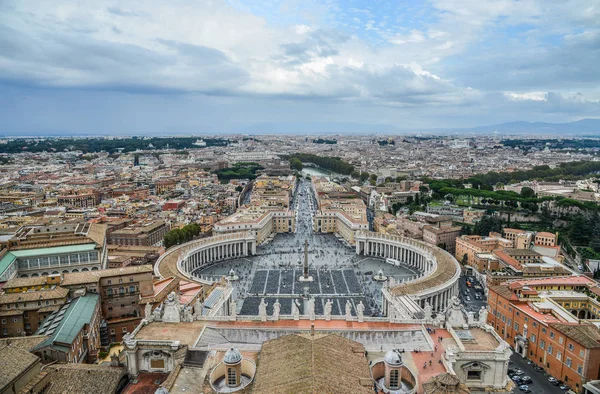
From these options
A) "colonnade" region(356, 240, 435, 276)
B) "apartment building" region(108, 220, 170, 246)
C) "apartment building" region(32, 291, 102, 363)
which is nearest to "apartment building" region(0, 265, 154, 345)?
"apartment building" region(32, 291, 102, 363)

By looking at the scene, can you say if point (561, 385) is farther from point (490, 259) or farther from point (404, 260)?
point (404, 260)

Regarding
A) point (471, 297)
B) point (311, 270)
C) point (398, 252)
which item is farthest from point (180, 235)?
point (471, 297)

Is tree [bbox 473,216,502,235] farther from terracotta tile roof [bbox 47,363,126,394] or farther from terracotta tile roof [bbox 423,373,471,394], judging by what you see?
terracotta tile roof [bbox 47,363,126,394]

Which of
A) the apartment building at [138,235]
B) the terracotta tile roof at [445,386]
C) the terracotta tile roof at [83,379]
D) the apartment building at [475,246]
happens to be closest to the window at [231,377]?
the terracotta tile roof at [83,379]

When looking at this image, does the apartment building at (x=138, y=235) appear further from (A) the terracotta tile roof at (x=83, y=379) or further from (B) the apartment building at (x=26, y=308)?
(A) the terracotta tile roof at (x=83, y=379)

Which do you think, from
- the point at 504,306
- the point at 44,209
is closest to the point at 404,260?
the point at 504,306

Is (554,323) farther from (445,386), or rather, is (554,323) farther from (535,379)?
(445,386)
